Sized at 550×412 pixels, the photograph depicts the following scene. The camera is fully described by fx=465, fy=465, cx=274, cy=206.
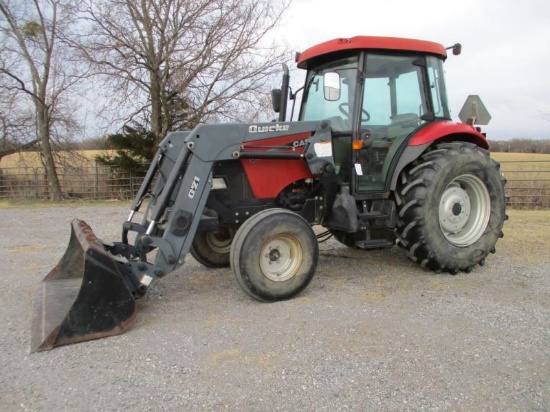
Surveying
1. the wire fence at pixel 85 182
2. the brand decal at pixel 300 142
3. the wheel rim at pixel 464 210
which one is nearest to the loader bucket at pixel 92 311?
the brand decal at pixel 300 142

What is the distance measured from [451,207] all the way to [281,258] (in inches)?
84.3

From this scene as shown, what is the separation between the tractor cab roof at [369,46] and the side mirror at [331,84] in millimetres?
502

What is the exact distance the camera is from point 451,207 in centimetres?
515

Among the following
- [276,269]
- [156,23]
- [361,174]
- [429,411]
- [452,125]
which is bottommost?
[429,411]

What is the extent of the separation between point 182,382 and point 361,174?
2.90m

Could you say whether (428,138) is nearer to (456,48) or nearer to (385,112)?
(385,112)

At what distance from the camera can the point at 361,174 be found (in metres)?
4.85

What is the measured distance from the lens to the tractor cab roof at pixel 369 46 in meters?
4.70

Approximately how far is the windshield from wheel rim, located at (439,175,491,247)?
1395 millimetres

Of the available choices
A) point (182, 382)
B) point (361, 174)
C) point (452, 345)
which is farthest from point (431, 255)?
point (182, 382)

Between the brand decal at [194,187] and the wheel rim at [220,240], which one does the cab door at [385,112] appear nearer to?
the wheel rim at [220,240]

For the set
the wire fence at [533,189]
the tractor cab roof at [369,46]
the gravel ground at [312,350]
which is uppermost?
the tractor cab roof at [369,46]

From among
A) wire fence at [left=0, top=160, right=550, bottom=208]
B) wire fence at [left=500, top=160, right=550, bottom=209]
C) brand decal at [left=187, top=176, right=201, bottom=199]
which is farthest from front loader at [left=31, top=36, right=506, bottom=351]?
wire fence at [left=0, top=160, right=550, bottom=208]

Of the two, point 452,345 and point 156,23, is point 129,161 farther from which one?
point 452,345
